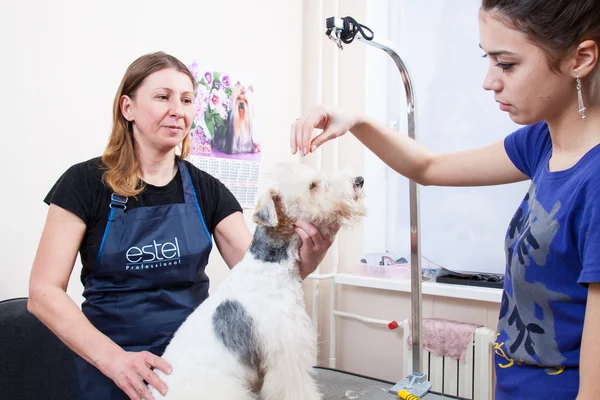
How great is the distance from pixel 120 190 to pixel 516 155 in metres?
1.20

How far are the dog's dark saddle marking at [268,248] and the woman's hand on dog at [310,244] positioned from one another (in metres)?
0.06

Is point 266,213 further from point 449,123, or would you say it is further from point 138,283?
point 449,123

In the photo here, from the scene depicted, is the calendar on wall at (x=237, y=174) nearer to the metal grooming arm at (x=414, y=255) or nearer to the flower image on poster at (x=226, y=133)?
the flower image on poster at (x=226, y=133)

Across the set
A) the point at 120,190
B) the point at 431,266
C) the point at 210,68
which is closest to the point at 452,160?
the point at 120,190

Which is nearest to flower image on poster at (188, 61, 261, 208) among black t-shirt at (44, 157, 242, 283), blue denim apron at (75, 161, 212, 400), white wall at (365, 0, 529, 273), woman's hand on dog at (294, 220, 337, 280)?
white wall at (365, 0, 529, 273)

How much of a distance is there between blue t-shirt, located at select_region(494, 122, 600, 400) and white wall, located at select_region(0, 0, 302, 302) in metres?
1.76

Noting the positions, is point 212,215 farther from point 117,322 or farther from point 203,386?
point 203,386

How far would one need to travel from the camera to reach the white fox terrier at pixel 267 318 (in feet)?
3.99

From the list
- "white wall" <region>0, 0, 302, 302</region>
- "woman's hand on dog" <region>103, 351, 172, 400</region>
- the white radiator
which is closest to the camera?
"woman's hand on dog" <region>103, 351, 172, 400</region>

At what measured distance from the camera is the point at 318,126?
1334 millimetres

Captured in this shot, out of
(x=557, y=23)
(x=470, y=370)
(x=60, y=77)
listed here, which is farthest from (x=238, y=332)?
(x=470, y=370)

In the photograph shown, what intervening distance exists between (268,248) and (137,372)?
1.62ft

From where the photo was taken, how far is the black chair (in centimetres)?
147

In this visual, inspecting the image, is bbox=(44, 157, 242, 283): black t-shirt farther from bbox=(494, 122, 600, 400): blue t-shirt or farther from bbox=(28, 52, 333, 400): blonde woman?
bbox=(494, 122, 600, 400): blue t-shirt
